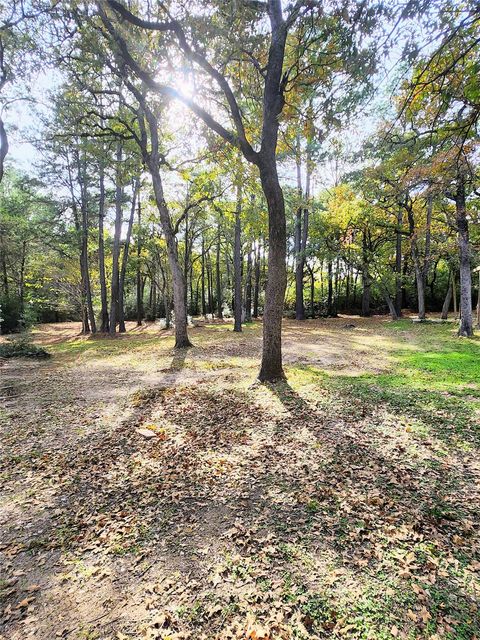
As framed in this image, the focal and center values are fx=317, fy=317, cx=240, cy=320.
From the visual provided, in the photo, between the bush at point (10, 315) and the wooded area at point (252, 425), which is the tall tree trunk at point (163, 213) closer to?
the wooded area at point (252, 425)

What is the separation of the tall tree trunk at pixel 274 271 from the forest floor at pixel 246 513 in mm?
617

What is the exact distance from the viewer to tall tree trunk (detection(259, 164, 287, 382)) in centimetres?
599

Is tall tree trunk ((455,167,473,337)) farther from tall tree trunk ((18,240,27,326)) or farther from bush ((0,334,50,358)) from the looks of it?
tall tree trunk ((18,240,27,326))

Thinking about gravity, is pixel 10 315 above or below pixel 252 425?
above

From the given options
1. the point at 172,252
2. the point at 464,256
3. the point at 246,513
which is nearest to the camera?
the point at 246,513

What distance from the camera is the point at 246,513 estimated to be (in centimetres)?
279

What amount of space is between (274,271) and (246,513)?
14.0 ft

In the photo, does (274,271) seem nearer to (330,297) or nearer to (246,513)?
(246,513)

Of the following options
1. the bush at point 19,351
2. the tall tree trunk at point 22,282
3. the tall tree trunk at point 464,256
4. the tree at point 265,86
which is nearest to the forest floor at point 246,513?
the tree at point 265,86

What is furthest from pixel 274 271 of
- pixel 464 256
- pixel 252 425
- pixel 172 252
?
pixel 464 256

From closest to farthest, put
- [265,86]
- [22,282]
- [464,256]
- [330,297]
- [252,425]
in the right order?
1. [252,425]
2. [265,86]
3. [464,256]
4. [22,282]
5. [330,297]

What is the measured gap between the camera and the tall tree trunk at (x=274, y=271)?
599cm

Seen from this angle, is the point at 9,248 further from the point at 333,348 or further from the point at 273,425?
the point at 273,425

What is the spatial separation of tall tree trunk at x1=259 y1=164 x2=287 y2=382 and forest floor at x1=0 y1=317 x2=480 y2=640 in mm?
617
